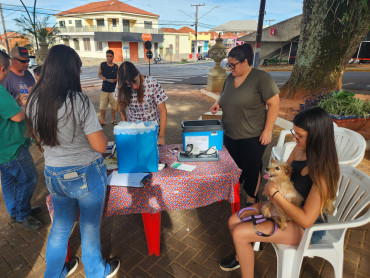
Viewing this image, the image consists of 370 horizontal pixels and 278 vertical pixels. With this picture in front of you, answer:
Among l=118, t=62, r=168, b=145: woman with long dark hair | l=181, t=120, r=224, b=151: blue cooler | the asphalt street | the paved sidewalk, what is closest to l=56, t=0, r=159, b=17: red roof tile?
the asphalt street

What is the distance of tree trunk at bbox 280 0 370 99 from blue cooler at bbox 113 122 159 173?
6523mm

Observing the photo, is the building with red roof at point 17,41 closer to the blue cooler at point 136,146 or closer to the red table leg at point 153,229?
the blue cooler at point 136,146

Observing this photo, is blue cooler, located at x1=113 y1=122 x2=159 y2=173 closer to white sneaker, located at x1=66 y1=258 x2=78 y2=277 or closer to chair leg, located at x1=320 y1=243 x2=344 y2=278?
white sneaker, located at x1=66 y1=258 x2=78 y2=277

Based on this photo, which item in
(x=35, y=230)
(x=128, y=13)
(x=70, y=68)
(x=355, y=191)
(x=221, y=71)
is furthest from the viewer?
(x=128, y=13)

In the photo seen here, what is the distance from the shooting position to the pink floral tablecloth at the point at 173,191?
2039 millimetres

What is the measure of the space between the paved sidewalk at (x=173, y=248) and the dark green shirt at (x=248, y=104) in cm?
119

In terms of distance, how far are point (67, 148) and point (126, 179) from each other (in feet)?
2.01

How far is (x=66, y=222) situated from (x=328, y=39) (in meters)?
8.50

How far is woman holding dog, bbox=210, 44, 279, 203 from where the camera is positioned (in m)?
2.52

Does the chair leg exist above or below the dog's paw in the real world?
below

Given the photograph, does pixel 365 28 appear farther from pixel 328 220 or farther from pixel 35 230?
pixel 35 230

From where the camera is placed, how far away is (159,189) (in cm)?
204

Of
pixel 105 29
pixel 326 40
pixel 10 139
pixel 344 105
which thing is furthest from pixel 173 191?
pixel 105 29

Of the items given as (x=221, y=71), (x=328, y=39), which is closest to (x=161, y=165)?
(x=328, y=39)
